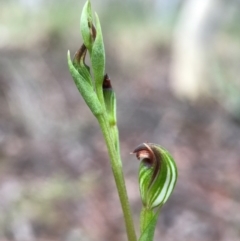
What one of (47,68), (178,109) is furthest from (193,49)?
(47,68)

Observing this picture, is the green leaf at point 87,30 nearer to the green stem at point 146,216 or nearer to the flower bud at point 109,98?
the flower bud at point 109,98

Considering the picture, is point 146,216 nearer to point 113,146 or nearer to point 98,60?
point 113,146

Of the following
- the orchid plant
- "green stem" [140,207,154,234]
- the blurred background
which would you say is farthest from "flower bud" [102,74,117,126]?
the blurred background

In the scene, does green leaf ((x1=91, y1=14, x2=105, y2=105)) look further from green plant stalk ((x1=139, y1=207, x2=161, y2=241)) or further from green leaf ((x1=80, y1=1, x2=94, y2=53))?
green plant stalk ((x1=139, y1=207, x2=161, y2=241))

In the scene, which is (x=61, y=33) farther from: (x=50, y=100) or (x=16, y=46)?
(x=50, y=100)

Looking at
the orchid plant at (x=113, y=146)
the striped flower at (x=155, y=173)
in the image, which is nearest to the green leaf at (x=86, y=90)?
the orchid plant at (x=113, y=146)

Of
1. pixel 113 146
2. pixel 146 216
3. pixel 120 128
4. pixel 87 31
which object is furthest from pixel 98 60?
pixel 120 128

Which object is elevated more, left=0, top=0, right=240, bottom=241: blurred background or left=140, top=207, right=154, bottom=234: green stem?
left=0, top=0, right=240, bottom=241: blurred background
